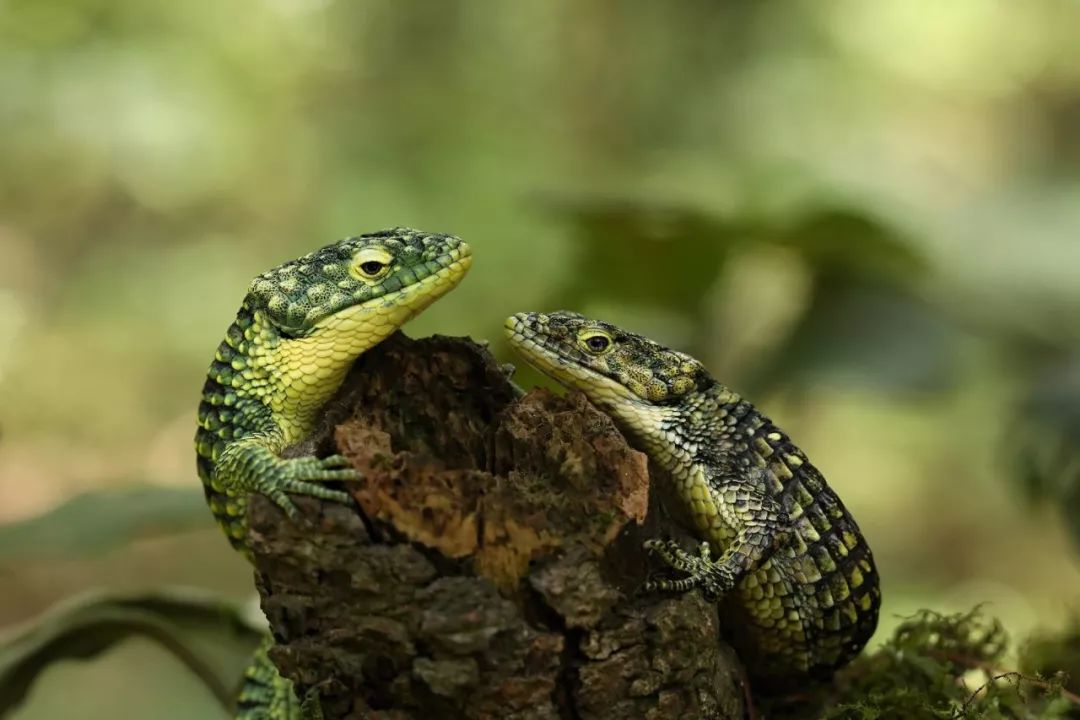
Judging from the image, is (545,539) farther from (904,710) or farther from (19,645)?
(19,645)

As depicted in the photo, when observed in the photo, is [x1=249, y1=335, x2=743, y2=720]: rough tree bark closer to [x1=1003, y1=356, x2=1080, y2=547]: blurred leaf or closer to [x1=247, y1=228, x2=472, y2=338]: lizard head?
[x1=247, y1=228, x2=472, y2=338]: lizard head

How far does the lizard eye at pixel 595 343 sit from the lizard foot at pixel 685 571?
0.54 m

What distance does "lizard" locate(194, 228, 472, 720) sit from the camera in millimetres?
2143

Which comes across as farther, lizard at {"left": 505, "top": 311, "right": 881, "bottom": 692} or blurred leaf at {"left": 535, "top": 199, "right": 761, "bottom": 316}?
blurred leaf at {"left": 535, "top": 199, "right": 761, "bottom": 316}

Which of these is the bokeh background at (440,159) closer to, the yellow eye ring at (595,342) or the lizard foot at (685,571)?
the yellow eye ring at (595,342)

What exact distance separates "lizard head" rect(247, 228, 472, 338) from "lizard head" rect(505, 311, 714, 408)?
0.89 ft

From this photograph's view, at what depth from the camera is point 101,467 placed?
27.2 ft

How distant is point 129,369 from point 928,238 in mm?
6697

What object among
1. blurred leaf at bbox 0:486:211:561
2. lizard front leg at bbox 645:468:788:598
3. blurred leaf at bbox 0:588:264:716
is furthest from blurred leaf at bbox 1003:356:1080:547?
blurred leaf at bbox 0:486:211:561

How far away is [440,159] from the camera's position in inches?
292

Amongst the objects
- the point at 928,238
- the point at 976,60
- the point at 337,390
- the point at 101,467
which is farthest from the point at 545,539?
the point at 976,60

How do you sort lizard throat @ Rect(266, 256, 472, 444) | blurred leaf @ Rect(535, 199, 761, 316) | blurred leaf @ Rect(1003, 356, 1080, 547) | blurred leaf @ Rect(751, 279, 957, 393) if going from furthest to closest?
1. blurred leaf @ Rect(751, 279, 957, 393)
2. blurred leaf @ Rect(535, 199, 761, 316)
3. blurred leaf @ Rect(1003, 356, 1080, 547)
4. lizard throat @ Rect(266, 256, 472, 444)

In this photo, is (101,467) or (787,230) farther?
(101,467)

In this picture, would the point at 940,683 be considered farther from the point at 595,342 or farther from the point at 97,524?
the point at 97,524
